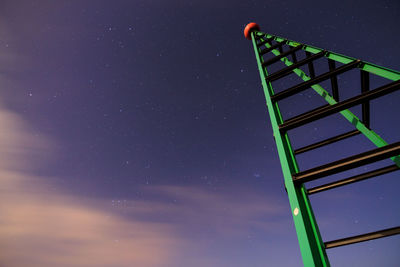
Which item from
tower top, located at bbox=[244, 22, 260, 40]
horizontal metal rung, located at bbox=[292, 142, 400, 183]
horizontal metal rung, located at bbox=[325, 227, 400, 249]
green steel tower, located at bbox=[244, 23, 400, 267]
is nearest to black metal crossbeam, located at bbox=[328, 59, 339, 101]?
green steel tower, located at bbox=[244, 23, 400, 267]

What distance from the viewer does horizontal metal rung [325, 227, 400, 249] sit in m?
1.38

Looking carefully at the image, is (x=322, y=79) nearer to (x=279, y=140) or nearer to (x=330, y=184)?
(x=279, y=140)

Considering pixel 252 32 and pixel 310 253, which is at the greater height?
pixel 252 32

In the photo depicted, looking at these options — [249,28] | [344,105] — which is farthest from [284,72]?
[249,28]

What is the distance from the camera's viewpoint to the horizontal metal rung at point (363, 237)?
1379 mm

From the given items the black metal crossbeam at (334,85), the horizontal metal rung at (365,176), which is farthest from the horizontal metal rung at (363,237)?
the black metal crossbeam at (334,85)

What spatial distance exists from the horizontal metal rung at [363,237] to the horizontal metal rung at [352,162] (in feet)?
1.86

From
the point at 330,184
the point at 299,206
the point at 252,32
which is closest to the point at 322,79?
the point at 330,184

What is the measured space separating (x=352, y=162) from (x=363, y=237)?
711 millimetres

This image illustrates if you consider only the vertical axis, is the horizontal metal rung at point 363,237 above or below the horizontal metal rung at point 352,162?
below

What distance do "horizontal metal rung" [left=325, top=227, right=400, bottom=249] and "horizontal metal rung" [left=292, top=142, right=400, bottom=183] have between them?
568 mm

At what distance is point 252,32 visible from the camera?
4.72 metres

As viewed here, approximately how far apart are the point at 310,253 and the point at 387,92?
1429 mm

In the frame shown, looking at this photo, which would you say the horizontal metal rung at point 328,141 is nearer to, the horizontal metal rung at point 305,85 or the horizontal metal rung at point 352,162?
the horizontal metal rung at point 305,85
